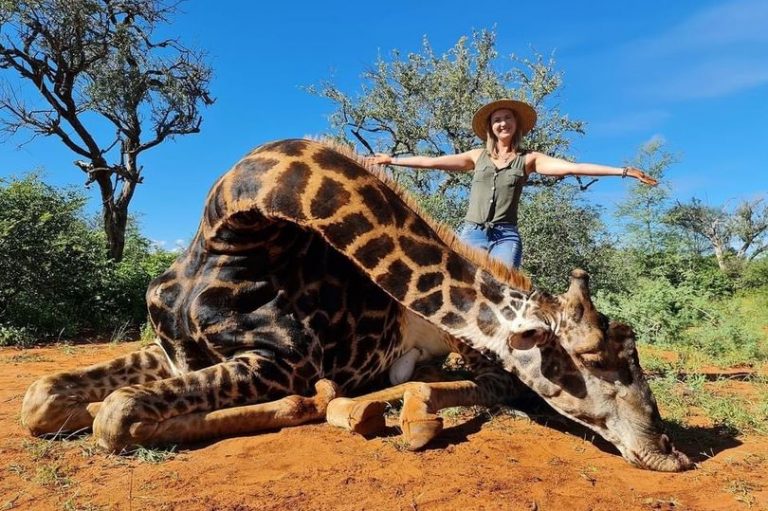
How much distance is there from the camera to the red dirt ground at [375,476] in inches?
106

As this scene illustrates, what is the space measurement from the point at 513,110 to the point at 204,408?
3895 mm

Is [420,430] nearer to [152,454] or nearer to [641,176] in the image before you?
[152,454]

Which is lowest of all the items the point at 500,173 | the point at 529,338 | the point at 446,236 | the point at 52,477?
the point at 52,477

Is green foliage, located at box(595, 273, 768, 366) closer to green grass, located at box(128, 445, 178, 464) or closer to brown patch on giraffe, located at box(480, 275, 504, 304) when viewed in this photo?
brown patch on giraffe, located at box(480, 275, 504, 304)

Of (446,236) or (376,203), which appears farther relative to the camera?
(446,236)

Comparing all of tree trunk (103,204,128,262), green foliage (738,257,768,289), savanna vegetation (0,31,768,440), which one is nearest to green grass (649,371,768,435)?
savanna vegetation (0,31,768,440)

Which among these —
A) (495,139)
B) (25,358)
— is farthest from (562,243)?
(25,358)

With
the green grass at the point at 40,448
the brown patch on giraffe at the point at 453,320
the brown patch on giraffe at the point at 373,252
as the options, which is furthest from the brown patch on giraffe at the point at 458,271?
the green grass at the point at 40,448

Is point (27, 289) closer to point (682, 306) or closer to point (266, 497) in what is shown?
point (266, 497)

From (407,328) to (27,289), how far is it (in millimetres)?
8781

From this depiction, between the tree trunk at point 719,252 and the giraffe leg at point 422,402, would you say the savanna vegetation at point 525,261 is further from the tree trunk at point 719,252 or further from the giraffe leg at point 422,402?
the tree trunk at point 719,252

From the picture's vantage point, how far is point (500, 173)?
18.1 ft

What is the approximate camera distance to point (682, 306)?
32.6 ft

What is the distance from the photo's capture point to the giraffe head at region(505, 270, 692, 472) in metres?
3.31
